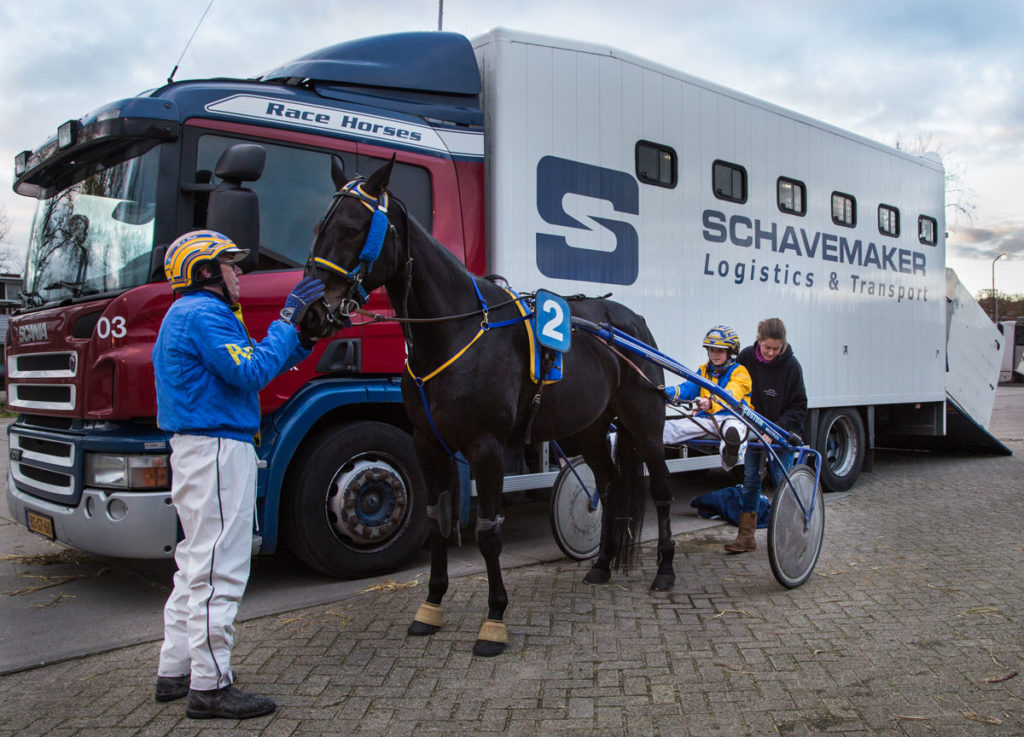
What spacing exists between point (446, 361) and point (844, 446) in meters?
6.76

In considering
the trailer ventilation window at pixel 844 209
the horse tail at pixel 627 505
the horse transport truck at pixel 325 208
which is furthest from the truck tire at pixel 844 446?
the horse tail at pixel 627 505

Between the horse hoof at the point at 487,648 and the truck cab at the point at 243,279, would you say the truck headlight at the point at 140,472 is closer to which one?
the truck cab at the point at 243,279

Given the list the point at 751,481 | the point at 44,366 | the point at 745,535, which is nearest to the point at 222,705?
the point at 44,366

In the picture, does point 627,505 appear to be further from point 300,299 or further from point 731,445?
point 300,299

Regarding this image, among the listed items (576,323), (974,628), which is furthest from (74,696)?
(974,628)

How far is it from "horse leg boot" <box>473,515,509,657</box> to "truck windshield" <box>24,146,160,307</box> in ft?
7.62

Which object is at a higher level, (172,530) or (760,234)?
(760,234)

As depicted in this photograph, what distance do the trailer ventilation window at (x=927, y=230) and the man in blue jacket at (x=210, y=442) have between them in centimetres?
940

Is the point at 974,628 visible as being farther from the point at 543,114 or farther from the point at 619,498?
the point at 543,114

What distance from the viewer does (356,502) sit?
192 inches

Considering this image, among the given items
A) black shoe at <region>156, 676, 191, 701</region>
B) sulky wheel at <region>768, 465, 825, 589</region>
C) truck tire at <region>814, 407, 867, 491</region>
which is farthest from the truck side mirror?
truck tire at <region>814, 407, 867, 491</region>

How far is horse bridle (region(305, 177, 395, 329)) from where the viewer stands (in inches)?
→ 129

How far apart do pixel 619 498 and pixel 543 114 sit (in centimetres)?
284

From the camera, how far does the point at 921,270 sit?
405 inches
